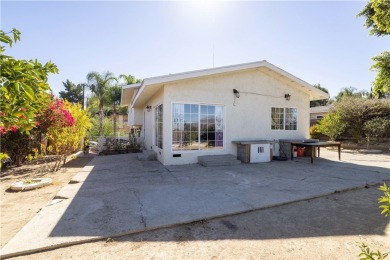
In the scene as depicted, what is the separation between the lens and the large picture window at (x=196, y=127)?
922cm

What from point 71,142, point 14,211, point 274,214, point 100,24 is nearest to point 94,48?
point 100,24

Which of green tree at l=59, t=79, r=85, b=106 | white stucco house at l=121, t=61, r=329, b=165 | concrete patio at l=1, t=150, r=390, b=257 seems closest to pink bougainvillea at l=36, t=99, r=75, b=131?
concrete patio at l=1, t=150, r=390, b=257

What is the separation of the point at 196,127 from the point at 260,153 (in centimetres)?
342

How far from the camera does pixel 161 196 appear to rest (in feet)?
16.8

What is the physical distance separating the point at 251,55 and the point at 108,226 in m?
11.3

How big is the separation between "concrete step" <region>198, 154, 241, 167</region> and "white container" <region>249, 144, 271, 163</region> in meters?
0.83

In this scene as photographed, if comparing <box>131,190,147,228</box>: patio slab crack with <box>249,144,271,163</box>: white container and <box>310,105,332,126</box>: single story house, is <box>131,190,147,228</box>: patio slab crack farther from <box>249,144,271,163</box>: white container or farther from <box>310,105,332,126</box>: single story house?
<box>310,105,332,126</box>: single story house

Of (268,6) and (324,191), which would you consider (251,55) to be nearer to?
(268,6)

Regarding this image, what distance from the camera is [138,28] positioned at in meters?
9.52

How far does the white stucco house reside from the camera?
29.9ft

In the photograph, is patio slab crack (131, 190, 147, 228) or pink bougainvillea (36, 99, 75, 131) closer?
patio slab crack (131, 190, 147, 228)

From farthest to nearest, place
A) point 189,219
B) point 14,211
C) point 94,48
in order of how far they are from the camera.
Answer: point 94,48
point 14,211
point 189,219

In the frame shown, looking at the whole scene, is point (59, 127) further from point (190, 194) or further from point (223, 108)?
point (223, 108)

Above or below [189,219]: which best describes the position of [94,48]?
above
